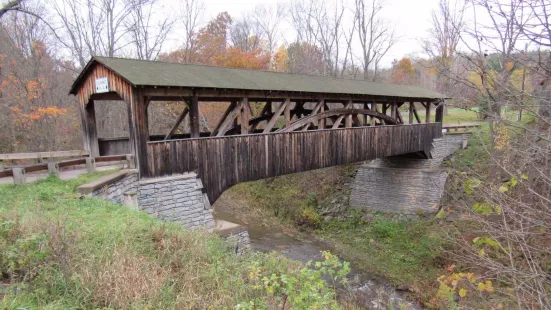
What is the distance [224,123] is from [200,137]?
0.72 metres

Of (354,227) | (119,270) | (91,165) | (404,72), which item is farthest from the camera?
(404,72)

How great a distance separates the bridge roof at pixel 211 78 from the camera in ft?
→ 22.4

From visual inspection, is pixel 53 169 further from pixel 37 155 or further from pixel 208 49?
pixel 208 49

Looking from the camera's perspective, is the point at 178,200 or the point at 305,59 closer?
the point at 178,200

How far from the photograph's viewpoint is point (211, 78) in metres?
7.95

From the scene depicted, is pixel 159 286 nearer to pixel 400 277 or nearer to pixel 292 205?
pixel 400 277

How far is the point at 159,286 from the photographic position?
138 inches

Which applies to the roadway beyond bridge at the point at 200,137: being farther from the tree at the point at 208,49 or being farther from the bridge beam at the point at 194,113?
the tree at the point at 208,49

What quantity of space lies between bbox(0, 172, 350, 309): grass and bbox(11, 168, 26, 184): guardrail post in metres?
1.28

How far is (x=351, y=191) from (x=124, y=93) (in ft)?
40.7

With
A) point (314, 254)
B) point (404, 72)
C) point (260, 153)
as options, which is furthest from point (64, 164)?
point (404, 72)

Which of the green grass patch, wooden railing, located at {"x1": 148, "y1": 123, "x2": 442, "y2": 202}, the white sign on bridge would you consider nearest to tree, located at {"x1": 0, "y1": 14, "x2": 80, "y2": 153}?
the white sign on bridge

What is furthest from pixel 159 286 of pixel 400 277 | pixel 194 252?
pixel 400 277

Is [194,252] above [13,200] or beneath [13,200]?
beneath
